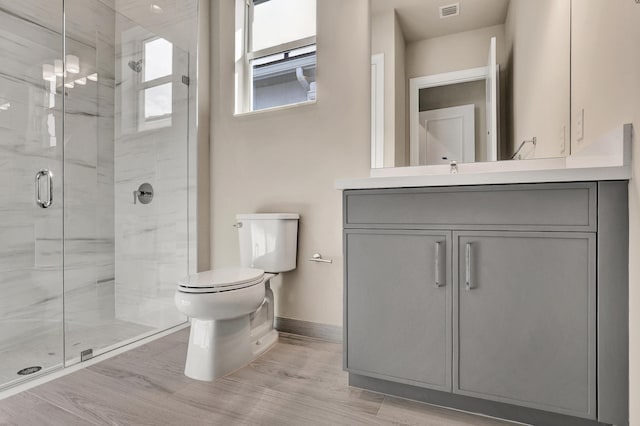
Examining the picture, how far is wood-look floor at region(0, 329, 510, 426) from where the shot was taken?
129cm

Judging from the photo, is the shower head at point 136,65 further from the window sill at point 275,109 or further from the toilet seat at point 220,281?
the toilet seat at point 220,281

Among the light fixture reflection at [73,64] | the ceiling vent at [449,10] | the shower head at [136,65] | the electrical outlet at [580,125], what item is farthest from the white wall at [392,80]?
the light fixture reflection at [73,64]

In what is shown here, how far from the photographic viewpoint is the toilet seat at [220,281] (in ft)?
5.10

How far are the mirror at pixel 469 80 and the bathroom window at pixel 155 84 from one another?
141cm

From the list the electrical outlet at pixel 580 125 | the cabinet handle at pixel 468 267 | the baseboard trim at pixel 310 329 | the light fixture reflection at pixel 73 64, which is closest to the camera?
the cabinet handle at pixel 468 267

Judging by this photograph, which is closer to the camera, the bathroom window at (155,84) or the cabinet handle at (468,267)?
the cabinet handle at (468,267)

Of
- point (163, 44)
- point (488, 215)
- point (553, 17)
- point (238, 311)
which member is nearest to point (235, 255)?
point (238, 311)

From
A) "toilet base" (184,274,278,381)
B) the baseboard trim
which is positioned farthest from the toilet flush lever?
"toilet base" (184,274,278,381)

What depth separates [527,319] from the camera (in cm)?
117

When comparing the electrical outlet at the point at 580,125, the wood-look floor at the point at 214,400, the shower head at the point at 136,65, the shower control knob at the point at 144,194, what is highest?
the shower head at the point at 136,65

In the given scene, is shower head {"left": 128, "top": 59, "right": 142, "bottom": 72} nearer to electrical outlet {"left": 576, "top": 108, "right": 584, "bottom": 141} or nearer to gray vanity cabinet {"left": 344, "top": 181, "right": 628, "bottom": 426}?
gray vanity cabinet {"left": 344, "top": 181, "right": 628, "bottom": 426}

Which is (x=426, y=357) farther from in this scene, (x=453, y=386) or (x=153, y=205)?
(x=153, y=205)

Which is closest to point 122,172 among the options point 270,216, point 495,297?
point 270,216

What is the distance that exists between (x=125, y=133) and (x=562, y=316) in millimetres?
2507
